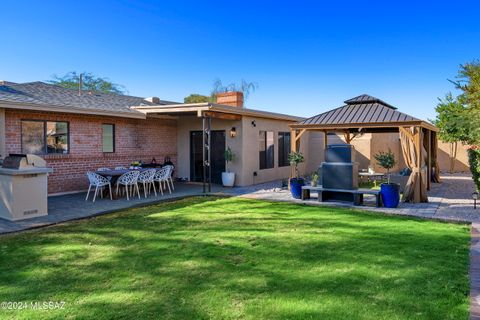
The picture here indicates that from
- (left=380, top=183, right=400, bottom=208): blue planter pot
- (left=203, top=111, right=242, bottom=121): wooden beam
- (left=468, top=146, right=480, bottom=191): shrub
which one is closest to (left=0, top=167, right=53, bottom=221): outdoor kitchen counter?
(left=203, top=111, right=242, bottom=121): wooden beam

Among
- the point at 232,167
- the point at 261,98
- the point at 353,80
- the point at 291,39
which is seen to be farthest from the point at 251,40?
the point at 261,98

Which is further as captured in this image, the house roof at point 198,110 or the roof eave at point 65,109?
the house roof at point 198,110

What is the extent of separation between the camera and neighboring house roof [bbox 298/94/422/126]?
10.2 metres

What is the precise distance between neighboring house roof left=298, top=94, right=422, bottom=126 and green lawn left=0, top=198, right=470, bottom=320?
3804mm

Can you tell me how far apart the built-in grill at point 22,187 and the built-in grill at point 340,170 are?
6.97 metres

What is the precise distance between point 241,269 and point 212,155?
32.0 feet

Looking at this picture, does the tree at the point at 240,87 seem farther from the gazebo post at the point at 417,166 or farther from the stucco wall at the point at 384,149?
the gazebo post at the point at 417,166

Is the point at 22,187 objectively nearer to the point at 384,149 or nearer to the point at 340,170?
the point at 340,170

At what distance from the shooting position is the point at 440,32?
1548 cm

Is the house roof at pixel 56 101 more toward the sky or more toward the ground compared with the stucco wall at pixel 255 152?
more toward the sky

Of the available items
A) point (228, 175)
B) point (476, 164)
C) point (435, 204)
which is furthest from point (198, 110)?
point (476, 164)

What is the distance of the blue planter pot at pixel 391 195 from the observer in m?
→ 8.80

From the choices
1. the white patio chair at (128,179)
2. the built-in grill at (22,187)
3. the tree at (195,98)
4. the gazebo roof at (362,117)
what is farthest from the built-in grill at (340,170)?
the tree at (195,98)

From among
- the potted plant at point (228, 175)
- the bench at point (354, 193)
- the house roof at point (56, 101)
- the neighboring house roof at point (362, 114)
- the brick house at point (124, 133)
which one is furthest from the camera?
the potted plant at point (228, 175)
